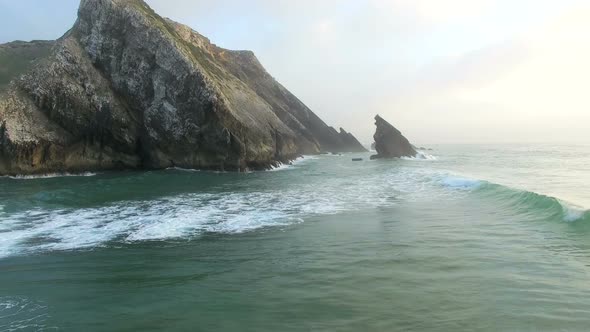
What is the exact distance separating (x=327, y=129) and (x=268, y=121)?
47517mm

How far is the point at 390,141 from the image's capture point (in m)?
70.8

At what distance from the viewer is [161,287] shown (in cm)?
797

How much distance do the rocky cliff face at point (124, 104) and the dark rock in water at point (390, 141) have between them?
102 ft

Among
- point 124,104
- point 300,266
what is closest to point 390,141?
point 124,104

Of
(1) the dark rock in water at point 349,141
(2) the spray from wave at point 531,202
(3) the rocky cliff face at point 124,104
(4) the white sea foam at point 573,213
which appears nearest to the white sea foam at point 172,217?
(2) the spray from wave at point 531,202

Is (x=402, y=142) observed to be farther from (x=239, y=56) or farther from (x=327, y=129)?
(x=239, y=56)

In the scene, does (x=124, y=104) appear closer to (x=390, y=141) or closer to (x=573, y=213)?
(x=573, y=213)

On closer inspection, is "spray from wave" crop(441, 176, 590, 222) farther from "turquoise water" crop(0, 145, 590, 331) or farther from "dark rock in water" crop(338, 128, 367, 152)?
"dark rock in water" crop(338, 128, 367, 152)

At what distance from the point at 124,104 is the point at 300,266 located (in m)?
39.0

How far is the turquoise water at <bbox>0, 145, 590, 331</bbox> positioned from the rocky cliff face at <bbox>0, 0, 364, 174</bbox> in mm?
22589

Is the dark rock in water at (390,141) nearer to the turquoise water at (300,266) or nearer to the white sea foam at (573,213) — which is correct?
the turquoise water at (300,266)

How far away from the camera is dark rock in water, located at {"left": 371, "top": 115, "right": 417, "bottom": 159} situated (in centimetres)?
7062

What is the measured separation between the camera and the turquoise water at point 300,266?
6406mm

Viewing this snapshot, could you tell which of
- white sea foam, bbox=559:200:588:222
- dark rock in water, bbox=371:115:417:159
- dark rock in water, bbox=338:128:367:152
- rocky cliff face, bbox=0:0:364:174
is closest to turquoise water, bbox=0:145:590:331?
Result: white sea foam, bbox=559:200:588:222
